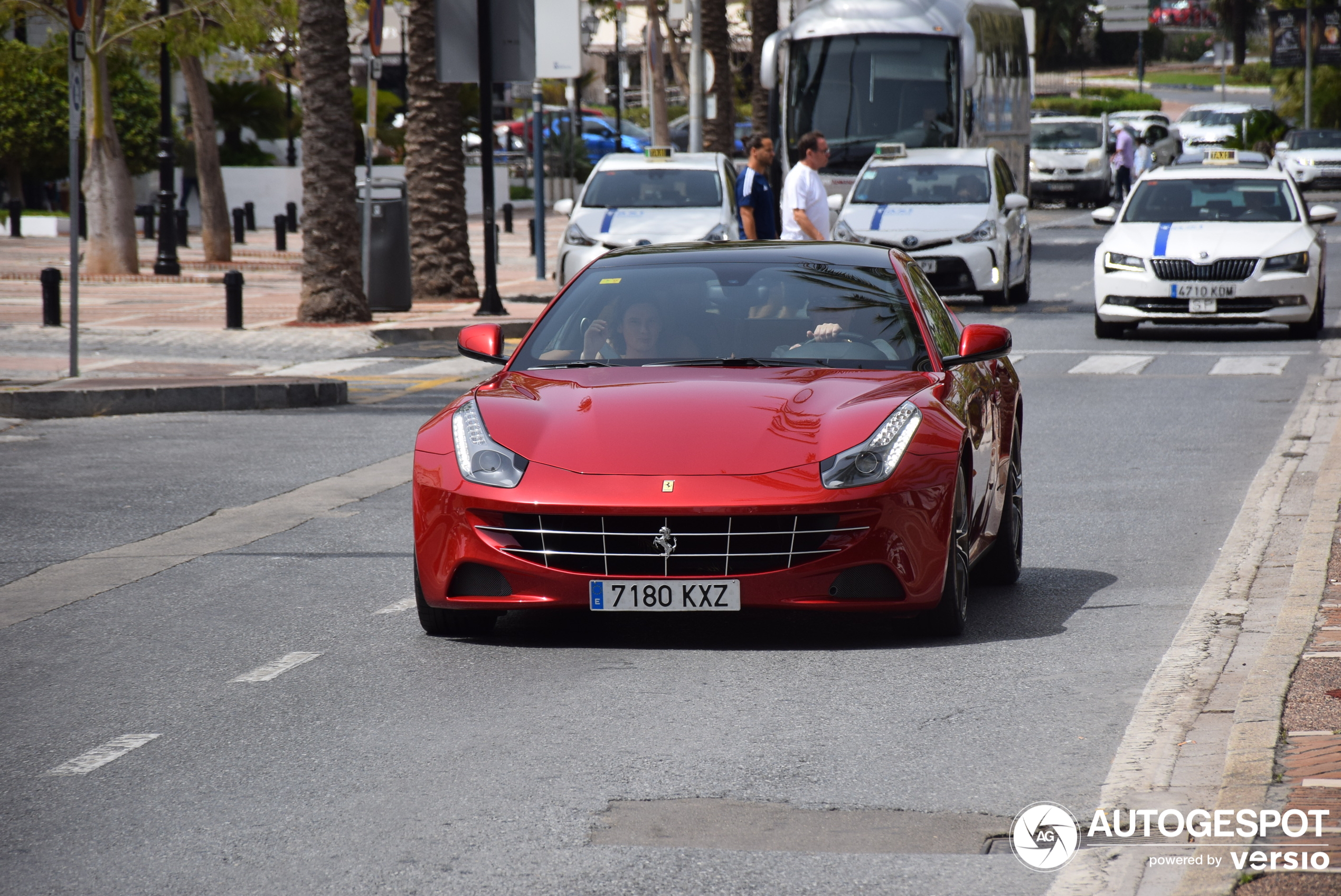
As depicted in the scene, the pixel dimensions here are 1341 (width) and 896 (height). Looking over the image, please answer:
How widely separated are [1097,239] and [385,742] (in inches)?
1338

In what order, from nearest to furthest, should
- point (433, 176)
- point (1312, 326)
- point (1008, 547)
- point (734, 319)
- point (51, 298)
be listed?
point (734, 319) → point (1008, 547) → point (1312, 326) → point (51, 298) → point (433, 176)

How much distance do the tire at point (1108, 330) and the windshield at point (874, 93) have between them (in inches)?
360

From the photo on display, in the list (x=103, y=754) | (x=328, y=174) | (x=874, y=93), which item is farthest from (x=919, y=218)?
(x=103, y=754)

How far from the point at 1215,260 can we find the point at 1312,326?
1542 millimetres

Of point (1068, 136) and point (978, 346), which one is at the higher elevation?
point (1068, 136)

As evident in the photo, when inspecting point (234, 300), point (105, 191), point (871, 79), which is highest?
point (871, 79)

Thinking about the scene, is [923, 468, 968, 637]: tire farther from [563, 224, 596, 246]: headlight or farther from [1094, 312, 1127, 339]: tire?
[563, 224, 596, 246]: headlight

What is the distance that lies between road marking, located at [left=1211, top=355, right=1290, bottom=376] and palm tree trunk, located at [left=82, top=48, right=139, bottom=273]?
1568cm

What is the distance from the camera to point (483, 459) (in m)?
6.84

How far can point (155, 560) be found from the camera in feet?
29.4

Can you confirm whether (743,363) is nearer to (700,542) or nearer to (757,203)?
(700,542)

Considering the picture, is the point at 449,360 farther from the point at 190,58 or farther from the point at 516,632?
the point at 190,58

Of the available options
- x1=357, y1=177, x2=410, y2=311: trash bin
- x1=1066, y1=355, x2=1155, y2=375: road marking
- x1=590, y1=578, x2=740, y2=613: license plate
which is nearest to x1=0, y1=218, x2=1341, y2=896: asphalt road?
x1=590, y1=578, x2=740, y2=613: license plate

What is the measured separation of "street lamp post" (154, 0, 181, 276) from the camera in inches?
1149
